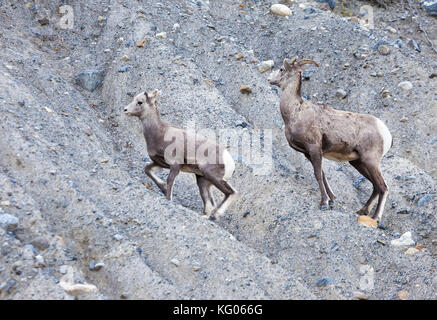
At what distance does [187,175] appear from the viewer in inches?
519

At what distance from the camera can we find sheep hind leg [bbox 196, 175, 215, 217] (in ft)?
38.6

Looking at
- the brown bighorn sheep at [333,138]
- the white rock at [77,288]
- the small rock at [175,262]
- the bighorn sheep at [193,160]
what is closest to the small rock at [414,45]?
the brown bighorn sheep at [333,138]

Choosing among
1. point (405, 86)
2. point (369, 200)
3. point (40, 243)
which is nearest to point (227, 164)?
point (369, 200)

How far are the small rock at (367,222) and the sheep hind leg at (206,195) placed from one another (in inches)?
102

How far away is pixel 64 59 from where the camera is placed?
1617cm

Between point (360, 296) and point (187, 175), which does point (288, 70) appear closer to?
point (187, 175)

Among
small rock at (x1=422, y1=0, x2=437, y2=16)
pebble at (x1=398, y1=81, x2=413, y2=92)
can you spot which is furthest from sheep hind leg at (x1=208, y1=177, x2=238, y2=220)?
small rock at (x1=422, y1=0, x2=437, y2=16)

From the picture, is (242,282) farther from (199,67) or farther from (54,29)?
(54,29)

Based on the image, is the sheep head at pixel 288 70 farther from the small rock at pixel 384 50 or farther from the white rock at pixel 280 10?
the white rock at pixel 280 10

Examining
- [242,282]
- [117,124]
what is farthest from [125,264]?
[117,124]

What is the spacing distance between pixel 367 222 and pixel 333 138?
5.35ft

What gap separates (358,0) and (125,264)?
15.1 metres

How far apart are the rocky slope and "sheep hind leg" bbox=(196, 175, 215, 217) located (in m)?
0.30

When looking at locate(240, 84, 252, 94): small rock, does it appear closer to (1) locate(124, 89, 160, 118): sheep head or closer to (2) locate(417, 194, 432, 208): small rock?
(1) locate(124, 89, 160, 118): sheep head
